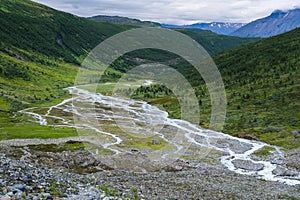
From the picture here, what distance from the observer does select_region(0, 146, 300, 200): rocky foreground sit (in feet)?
83.0

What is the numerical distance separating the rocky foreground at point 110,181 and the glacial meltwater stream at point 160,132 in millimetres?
5051

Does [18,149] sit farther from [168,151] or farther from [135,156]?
[168,151]

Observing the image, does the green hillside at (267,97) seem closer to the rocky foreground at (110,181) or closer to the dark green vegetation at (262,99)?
the dark green vegetation at (262,99)

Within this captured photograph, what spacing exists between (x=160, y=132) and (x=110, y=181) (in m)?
49.2

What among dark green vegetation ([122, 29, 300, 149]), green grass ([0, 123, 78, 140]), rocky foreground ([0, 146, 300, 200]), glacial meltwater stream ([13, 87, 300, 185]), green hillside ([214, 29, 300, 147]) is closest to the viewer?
rocky foreground ([0, 146, 300, 200])

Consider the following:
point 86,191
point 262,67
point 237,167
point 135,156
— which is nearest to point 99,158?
point 135,156

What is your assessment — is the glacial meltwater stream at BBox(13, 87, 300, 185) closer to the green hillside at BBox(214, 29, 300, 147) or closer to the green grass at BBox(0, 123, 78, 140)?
the green grass at BBox(0, 123, 78, 140)

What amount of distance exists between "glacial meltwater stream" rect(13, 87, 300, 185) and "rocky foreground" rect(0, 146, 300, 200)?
505 centimetres

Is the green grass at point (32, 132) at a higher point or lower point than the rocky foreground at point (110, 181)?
lower

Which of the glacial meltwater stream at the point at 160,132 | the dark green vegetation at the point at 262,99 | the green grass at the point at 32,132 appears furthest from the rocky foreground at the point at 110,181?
the dark green vegetation at the point at 262,99

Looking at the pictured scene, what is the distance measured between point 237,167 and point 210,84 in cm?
12663

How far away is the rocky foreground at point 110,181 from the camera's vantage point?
25312mm

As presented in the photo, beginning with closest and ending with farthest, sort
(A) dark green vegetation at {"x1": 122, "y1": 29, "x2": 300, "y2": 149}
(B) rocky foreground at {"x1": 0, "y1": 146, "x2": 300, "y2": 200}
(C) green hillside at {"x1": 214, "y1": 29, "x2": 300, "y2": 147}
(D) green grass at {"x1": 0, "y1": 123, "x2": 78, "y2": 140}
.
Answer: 1. (B) rocky foreground at {"x1": 0, "y1": 146, "x2": 300, "y2": 200}
2. (D) green grass at {"x1": 0, "y1": 123, "x2": 78, "y2": 140}
3. (A) dark green vegetation at {"x1": 122, "y1": 29, "x2": 300, "y2": 149}
4. (C) green hillside at {"x1": 214, "y1": 29, "x2": 300, "y2": 147}

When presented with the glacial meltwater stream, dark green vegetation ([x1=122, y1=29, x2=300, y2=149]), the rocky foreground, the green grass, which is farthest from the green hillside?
the green grass
